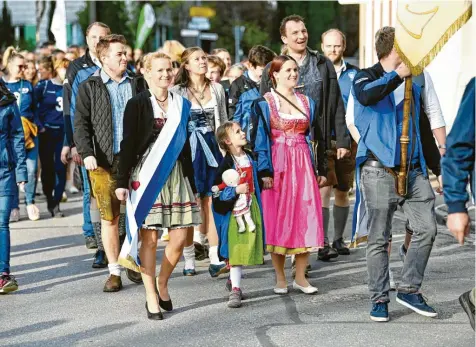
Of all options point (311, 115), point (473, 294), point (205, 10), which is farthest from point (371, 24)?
point (205, 10)

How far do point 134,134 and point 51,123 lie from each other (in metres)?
6.81

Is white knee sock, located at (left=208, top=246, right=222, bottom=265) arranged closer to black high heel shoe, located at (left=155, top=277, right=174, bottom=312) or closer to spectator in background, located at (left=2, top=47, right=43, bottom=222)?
black high heel shoe, located at (left=155, top=277, right=174, bottom=312)

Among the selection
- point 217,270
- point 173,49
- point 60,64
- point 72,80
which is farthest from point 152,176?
point 60,64

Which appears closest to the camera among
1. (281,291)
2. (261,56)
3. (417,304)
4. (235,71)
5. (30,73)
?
(417,304)

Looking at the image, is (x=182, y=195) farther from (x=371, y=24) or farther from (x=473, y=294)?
(x=371, y=24)

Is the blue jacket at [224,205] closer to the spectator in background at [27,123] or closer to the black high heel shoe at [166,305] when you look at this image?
the black high heel shoe at [166,305]

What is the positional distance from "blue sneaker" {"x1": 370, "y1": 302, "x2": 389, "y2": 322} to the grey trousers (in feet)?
0.13

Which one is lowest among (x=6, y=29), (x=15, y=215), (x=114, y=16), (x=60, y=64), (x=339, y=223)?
(x=15, y=215)

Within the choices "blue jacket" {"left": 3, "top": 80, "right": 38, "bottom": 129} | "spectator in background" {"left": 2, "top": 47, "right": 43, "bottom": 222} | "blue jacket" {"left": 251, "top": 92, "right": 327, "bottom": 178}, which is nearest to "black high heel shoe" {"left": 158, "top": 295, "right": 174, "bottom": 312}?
"blue jacket" {"left": 251, "top": 92, "right": 327, "bottom": 178}

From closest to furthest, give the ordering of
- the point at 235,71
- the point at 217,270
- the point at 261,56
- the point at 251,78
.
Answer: the point at 217,270
the point at 261,56
the point at 251,78
the point at 235,71

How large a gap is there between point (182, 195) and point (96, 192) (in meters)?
1.29

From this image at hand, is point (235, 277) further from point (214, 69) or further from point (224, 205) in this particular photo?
point (214, 69)

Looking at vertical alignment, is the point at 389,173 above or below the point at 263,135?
below

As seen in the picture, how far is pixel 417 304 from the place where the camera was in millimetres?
7070
